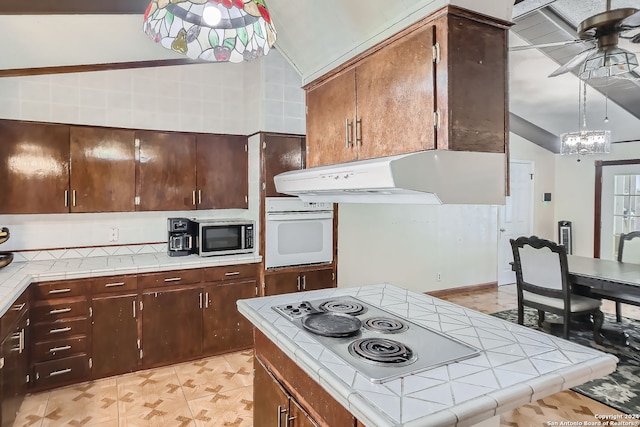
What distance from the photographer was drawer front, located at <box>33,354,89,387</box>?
2789 mm

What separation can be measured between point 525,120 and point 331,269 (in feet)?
13.7

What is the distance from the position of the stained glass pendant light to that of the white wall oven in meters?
1.96

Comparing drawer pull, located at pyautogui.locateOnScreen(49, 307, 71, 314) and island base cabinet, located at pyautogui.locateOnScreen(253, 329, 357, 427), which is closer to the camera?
island base cabinet, located at pyautogui.locateOnScreen(253, 329, 357, 427)

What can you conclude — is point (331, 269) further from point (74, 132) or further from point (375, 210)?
point (74, 132)

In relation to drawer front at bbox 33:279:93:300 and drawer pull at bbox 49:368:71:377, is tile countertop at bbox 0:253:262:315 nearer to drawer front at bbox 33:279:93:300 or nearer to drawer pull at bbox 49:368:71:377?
drawer front at bbox 33:279:93:300

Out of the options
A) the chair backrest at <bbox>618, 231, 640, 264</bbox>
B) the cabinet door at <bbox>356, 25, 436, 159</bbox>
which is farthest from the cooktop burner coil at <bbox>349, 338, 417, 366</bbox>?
the chair backrest at <bbox>618, 231, 640, 264</bbox>

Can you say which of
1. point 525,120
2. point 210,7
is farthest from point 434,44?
point 525,120

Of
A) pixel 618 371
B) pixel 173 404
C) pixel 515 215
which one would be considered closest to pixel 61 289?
pixel 173 404

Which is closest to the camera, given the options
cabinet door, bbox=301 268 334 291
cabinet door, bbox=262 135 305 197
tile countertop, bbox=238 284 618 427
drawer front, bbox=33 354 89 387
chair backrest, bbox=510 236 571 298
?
tile countertop, bbox=238 284 618 427

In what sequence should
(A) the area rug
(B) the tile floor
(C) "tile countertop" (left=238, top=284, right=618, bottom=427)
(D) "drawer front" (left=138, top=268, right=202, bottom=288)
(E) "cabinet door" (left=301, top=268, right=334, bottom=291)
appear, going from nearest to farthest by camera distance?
(C) "tile countertop" (left=238, top=284, right=618, bottom=427) → (B) the tile floor → (A) the area rug → (D) "drawer front" (left=138, top=268, right=202, bottom=288) → (E) "cabinet door" (left=301, top=268, right=334, bottom=291)

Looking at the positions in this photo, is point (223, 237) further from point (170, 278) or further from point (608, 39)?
point (608, 39)

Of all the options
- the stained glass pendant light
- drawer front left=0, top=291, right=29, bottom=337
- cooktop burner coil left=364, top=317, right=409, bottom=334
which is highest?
the stained glass pendant light

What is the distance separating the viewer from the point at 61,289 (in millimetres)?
2824

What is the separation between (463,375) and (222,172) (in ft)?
9.95
